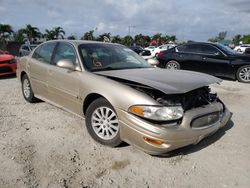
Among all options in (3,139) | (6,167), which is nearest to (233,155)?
(6,167)

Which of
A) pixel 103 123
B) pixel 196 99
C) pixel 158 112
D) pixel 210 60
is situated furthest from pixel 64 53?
pixel 210 60

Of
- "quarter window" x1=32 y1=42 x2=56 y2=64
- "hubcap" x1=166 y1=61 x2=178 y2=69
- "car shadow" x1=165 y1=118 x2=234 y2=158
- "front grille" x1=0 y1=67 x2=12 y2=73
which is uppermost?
"quarter window" x1=32 y1=42 x2=56 y2=64

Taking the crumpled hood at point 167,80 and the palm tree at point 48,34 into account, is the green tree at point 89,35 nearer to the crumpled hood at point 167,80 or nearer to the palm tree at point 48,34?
the palm tree at point 48,34

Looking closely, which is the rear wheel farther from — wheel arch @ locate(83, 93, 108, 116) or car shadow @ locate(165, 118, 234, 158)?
wheel arch @ locate(83, 93, 108, 116)

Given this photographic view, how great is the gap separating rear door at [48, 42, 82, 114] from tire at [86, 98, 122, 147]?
34 cm

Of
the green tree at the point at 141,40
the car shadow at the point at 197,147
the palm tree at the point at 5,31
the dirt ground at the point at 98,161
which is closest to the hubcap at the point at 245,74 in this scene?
the dirt ground at the point at 98,161

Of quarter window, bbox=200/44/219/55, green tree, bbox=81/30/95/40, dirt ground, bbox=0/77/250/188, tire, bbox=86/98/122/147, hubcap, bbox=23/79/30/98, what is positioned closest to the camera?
dirt ground, bbox=0/77/250/188

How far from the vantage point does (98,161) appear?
3271 mm

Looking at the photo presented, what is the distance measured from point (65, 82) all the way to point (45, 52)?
123cm

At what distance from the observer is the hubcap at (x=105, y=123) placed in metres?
3.53

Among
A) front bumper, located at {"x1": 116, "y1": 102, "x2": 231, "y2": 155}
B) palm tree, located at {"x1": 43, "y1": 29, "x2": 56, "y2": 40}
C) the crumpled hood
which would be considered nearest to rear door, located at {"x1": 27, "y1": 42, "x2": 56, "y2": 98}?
the crumpled hood

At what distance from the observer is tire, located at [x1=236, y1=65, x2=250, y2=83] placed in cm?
919

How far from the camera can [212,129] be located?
3455 millimetres

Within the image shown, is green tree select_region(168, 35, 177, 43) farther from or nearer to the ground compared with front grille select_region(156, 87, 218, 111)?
nearer to the ground
